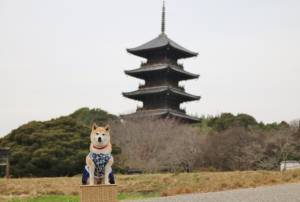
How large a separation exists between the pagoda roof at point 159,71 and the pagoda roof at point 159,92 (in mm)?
1367

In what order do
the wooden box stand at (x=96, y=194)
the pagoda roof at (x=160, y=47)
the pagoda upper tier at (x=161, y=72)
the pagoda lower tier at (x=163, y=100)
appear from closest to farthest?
the wooden box stand at (x=96, y=194), the pagoda lower tier at (x=163, y=100), the pagoda upper tier at (x=161, y=72), the pagoda roof at (x=160, y=47)

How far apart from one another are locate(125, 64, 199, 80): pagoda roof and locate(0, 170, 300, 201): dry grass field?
2417 cm

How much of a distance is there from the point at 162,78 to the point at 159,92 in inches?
90.5

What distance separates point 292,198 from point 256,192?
1629 mm

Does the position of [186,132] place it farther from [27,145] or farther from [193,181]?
[193,181]

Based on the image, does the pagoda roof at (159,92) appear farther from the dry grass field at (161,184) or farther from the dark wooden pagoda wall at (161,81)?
the dry grass field at (161,184)

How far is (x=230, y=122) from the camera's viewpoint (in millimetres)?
39688

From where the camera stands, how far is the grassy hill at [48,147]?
22.7 m

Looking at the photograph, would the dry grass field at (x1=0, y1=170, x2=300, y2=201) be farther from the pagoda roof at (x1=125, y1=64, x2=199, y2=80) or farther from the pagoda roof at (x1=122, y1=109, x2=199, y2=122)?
the pagoda roof at (x1=125, y1=64, x2=199, y2=80)

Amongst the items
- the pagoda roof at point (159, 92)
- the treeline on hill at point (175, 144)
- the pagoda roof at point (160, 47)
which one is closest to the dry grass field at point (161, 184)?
the treeline on hill at point (175, 144)

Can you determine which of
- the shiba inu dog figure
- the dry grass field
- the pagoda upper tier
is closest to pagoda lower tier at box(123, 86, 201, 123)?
the pagoda upper tier

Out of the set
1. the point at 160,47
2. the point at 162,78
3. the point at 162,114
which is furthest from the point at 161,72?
the point at 162,114

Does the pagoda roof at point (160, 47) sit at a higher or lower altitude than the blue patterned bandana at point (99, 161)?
higher

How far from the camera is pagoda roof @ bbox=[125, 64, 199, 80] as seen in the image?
42094mm
